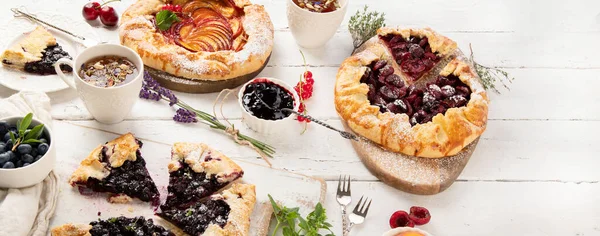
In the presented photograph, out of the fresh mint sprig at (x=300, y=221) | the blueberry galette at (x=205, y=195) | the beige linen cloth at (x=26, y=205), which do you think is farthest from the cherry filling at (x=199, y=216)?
the beige linen cloth at (x=26, y=205)

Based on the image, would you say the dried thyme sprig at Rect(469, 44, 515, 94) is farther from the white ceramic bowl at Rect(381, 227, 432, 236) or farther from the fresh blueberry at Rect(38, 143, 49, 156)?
the fresh blueberry at Rect(38, 143, 49, 156)

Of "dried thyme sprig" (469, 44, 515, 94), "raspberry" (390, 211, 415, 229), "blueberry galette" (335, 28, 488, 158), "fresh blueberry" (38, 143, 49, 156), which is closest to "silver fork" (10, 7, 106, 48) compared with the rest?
"fresh blueberry" (38, 143, 49, 156)

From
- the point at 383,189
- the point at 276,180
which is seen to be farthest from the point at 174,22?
the point at 383,189

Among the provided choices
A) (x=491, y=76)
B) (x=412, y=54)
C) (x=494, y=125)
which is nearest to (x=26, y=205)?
(x=412, y=54)

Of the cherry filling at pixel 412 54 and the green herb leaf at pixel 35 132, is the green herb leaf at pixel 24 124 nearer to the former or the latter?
the green herb leaf at pixel 35 132

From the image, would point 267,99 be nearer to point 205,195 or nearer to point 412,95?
point 205,195

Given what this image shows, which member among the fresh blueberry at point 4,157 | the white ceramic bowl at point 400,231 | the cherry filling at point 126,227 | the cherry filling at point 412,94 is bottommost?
the white ceramic bowl at point 400,231

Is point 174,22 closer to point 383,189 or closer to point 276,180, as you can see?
point 276,180
